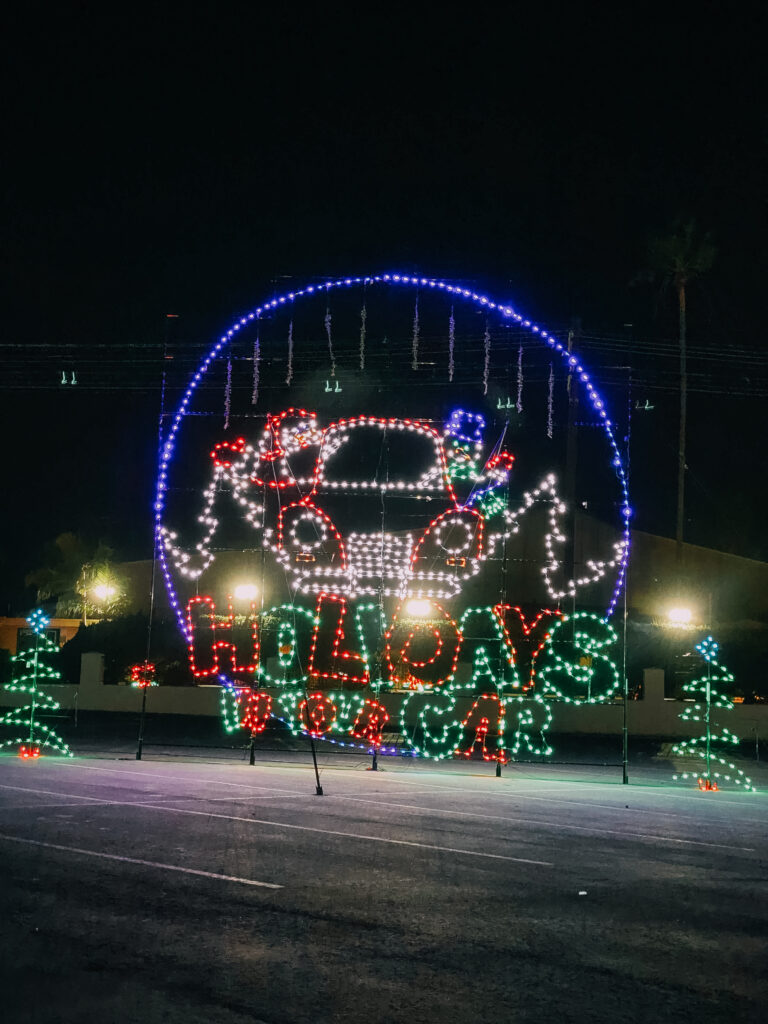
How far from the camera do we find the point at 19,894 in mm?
7699

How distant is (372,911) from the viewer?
7.48m

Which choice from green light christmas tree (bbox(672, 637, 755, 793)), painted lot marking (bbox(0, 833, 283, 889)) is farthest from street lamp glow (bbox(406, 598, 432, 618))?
Answer: painted lot marking (bbox(0, 833, 283, 889))

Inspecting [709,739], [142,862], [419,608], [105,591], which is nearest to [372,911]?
[142,862]

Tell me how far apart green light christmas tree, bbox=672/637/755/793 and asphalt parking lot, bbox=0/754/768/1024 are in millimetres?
4992

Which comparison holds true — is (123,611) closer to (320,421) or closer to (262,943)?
(320,421)

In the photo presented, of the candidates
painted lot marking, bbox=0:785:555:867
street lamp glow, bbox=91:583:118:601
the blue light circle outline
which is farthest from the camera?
street lamp glow, bbox=91:583:118:601

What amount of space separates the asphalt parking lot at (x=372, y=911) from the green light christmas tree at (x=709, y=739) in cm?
499

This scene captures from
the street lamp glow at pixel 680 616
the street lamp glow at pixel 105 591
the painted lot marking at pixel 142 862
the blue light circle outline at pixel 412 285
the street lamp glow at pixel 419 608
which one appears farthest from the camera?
the street lamp glow at pixel 105 591

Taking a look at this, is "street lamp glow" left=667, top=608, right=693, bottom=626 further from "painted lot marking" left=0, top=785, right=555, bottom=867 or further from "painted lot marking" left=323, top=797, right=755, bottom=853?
"painted lot marking" left=0, top=785, right=555, bottom=867

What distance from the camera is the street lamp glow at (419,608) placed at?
91.1ft

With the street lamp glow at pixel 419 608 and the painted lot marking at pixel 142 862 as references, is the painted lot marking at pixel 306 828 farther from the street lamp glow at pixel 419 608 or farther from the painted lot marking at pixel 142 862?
the street lamp glow at pixel 419 608

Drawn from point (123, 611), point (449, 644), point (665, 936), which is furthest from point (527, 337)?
point (123, 611)

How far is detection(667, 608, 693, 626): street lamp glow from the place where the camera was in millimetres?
36344

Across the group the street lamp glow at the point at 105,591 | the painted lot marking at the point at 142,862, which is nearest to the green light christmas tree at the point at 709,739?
the painted lot marking at the point at 142,862
